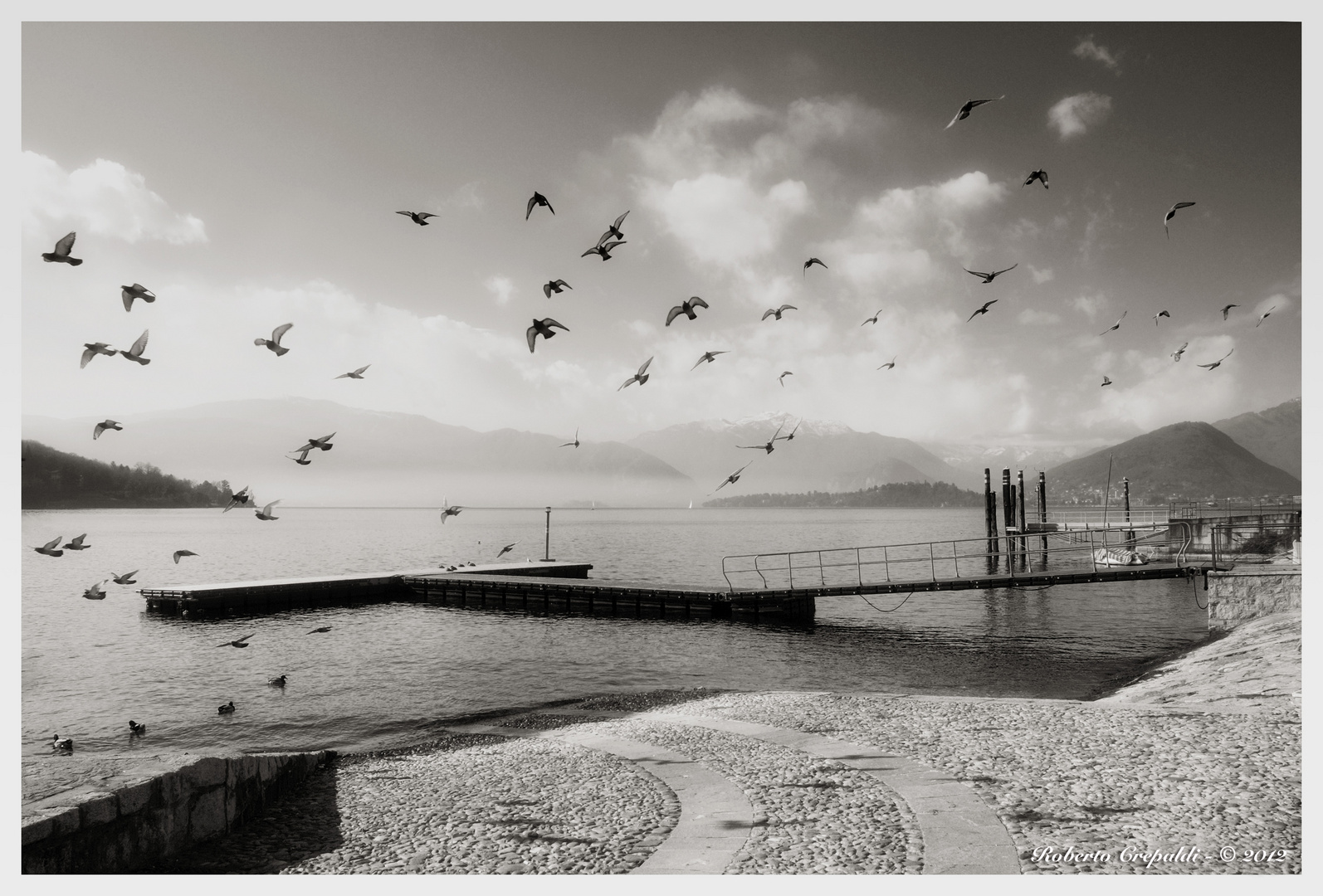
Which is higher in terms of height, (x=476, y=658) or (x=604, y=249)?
(x=604, y=249)

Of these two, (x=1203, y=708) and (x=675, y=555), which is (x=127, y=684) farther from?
(x=675, y=555)

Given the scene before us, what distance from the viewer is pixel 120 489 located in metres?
124

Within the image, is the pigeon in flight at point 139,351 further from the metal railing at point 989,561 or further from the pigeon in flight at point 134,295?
the metal railing at point 989,561

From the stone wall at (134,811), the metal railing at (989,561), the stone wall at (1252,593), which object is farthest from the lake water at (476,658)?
the stone wall at (134,811)

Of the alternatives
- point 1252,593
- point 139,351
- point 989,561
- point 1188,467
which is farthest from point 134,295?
point 1188,467

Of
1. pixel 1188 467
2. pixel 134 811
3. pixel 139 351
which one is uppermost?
pixel 1188 467

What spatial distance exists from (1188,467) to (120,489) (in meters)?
146

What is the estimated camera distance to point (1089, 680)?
17.1 metres

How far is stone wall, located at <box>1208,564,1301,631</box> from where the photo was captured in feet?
54.7

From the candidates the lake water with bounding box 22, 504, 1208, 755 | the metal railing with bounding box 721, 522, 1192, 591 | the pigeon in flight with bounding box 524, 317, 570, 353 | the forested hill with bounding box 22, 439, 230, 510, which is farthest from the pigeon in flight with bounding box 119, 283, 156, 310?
the forested hill with bounding box 22, 439, 230, 510

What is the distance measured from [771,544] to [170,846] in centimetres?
8215

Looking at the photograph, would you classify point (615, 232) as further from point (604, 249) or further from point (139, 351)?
point (139, 351)

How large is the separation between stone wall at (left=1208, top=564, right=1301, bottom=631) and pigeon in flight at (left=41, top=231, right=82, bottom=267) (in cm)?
2119

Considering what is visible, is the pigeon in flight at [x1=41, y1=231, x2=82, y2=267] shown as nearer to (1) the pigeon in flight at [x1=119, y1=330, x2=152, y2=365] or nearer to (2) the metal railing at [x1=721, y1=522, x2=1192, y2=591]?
(1) the pigeon in flight at [x1=119, y1=330, x2=152, y2=365]
